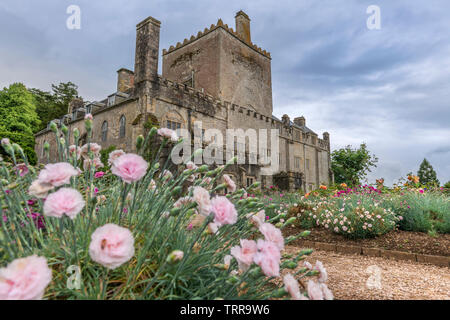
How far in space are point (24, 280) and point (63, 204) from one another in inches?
11.4

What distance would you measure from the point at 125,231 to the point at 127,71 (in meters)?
22.1

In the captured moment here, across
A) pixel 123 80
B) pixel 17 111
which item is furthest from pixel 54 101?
pixel 123 80

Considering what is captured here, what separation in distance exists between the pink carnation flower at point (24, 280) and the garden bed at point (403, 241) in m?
5.61

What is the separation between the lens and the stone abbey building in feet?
48.5

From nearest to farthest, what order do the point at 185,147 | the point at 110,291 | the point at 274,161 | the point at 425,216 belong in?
the point at 110,291, the point at 425,216, the point at 185,147, the point at 274,161

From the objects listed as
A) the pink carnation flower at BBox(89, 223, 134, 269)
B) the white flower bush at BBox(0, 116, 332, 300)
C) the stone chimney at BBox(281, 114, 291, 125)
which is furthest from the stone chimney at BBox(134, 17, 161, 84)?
the stone chimney at BBox(281, 114, 291, 125)

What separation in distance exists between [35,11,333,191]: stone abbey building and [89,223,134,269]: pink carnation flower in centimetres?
1373

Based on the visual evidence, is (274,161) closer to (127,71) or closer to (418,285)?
(127,71)

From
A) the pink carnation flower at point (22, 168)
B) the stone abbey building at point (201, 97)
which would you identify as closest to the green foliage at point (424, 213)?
the pink carnation flower at point (22, 168)

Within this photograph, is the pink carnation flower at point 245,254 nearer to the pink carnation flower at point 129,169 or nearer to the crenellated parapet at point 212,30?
the pink carnation flower at point 129,169

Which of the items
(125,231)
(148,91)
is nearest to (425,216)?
(125,231)

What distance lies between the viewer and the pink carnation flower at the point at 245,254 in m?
1.32

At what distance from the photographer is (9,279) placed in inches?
35.3

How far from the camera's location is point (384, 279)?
328 cm
